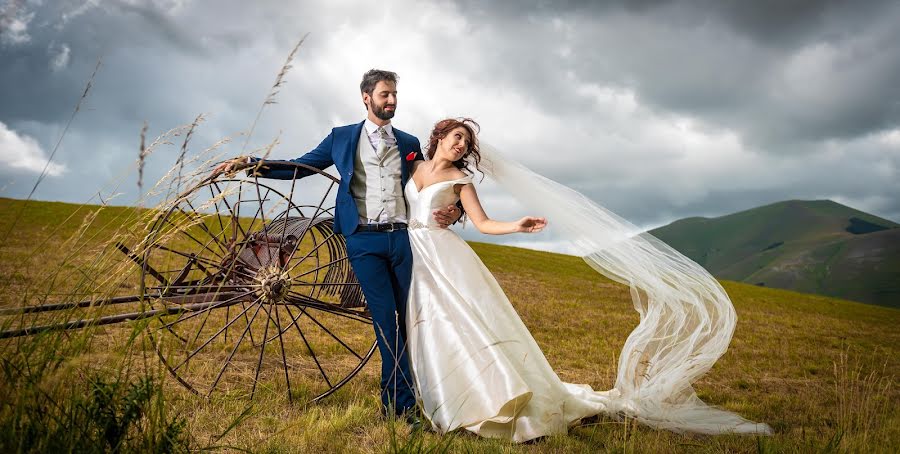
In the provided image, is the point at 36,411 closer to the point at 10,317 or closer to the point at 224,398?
the point at 10,317

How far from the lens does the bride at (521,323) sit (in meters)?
4.08

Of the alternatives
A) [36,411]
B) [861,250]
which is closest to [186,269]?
[36,411]

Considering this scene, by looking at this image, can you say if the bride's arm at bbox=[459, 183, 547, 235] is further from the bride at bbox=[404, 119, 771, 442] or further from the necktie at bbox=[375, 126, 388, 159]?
the necktie at bbox=[375, 126, 388, 159]

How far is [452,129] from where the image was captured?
4.50 metres

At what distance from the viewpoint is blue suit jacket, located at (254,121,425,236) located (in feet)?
14.5

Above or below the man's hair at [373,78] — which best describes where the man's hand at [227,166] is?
below

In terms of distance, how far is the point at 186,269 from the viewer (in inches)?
187

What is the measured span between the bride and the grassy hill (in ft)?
0.69

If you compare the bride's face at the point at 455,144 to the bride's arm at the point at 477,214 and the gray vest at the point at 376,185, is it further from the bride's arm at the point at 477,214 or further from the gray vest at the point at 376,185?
the gray vest at the point at 376,185

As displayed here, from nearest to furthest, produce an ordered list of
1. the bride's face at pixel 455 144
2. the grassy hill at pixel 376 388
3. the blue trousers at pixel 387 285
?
the grassy hill at pixel 376 388, the blue trousers at pixel 387 285, the bride's face at pixel 455 144

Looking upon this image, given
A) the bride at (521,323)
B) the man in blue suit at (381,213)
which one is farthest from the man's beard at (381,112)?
the bride at (521,323)

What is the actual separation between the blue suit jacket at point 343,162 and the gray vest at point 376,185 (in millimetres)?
56

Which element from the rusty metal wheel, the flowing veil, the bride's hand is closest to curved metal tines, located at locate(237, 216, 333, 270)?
the rusty metal wheel

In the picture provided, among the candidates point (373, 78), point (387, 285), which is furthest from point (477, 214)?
point (373, 78)
